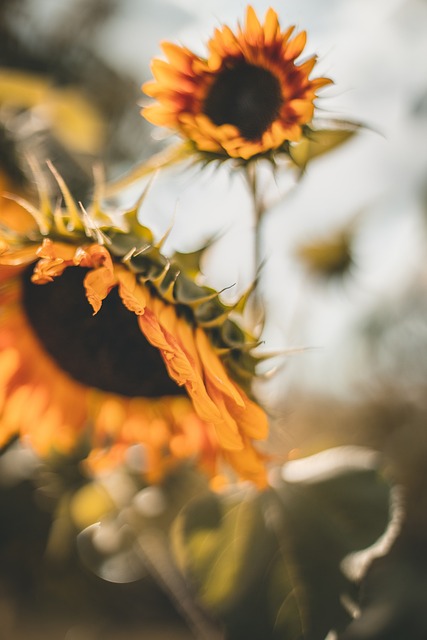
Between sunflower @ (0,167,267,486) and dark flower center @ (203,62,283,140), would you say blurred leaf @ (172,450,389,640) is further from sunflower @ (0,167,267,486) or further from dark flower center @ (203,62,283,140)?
dark flower center @ (203,62,283,140)

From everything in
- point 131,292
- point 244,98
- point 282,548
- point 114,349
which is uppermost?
point 244,98

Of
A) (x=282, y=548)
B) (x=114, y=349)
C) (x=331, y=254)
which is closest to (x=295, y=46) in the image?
(x=114, y=349)

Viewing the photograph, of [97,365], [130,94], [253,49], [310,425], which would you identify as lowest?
[310,425]

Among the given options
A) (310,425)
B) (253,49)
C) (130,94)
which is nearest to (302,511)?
(253,49)

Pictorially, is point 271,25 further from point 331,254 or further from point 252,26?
point 331,254

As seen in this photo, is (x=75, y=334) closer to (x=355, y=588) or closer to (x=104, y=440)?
(x=104, y=440)

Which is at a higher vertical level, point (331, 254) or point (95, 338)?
point (95, 338)
